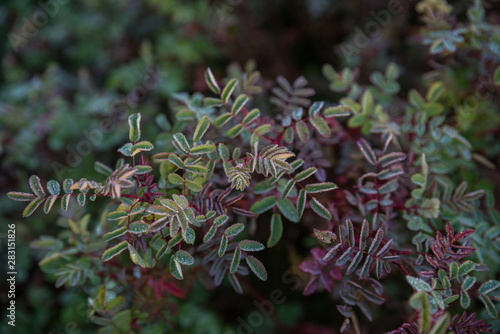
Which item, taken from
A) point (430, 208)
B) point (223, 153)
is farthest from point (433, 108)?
point (223, 153)

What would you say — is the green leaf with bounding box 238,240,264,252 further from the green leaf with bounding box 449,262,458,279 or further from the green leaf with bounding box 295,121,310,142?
the green leaf with bounding box 449,262,458,279

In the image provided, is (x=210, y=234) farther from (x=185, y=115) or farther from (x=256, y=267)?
(x=185, y=115)

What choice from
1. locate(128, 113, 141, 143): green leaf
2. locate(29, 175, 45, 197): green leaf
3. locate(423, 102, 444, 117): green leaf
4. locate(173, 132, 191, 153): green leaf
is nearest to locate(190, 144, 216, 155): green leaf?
locate(173, 132, 191, 153): green leaf

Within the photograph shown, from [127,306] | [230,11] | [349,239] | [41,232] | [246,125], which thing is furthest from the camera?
[230,11]

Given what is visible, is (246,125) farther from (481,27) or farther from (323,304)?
(323,304)

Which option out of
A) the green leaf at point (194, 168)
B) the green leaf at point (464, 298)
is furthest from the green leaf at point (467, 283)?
the green leaf at point (194, 168)

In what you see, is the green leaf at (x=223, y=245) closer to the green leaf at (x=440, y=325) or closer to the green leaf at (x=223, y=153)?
the green leaf at (x=223, y=153)

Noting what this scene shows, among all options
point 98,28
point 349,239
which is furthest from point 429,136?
point 98,28
